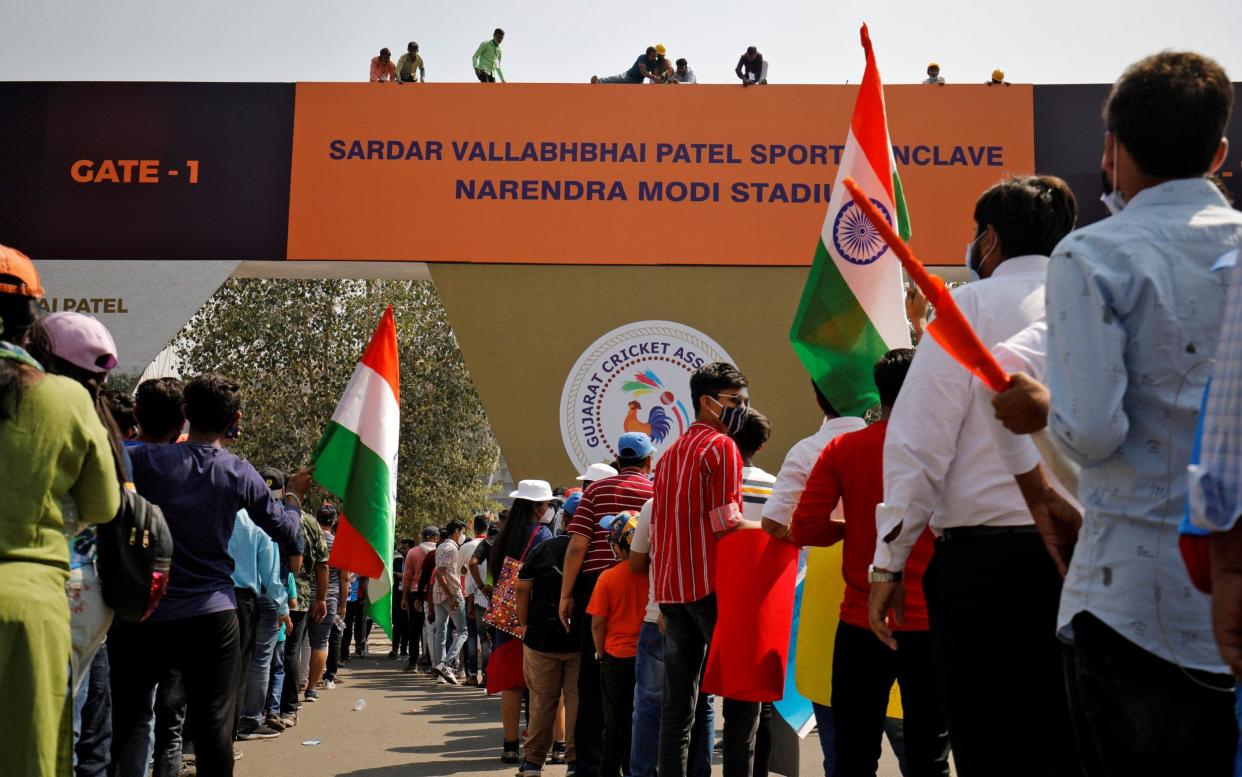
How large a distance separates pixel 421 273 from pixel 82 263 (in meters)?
3.53

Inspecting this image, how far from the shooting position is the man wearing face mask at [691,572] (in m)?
5.08

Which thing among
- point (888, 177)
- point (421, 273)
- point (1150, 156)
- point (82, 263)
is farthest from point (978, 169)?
point (1150, 156)

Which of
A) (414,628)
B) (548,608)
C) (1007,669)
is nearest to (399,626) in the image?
(414,628)

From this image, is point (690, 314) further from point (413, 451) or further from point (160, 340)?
point (413, 451)

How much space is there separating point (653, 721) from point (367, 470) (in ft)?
11.6

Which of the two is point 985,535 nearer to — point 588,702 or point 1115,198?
point 1115,198

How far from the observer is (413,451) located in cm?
2945

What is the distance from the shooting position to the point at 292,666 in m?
9.75

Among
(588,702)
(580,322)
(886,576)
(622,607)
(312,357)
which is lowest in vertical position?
(588,702)

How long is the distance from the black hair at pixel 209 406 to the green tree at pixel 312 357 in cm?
2332

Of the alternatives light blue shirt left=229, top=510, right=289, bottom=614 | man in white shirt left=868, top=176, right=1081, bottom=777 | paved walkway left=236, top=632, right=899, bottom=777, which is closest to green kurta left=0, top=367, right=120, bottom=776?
man in white shirt left=868, top=176, right=1081, bottom=777

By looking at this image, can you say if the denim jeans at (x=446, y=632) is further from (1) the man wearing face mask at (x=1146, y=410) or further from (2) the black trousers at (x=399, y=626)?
(1) the man wearing face mask at (x=1146, y=410)

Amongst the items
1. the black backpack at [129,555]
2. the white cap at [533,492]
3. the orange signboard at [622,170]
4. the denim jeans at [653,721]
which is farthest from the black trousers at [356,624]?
the black backpack at [129,555]

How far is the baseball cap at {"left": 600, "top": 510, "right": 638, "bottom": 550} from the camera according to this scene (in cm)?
607
